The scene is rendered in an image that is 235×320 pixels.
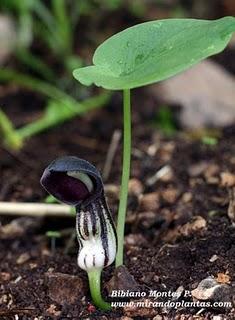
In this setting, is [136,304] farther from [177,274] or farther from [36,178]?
[36,178]

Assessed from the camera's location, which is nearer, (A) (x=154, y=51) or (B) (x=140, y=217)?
(A) (x=154, y=51)

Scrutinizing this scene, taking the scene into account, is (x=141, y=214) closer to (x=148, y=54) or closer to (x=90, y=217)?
(x=90, y=217)

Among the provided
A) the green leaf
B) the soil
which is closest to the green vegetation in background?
the green leaf

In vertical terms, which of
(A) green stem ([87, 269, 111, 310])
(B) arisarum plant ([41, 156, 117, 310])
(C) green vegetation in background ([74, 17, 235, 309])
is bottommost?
(A) green stem ([87, 269, 111, 310])

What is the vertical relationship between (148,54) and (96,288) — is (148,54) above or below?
above

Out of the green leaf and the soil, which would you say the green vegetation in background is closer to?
the green leaf

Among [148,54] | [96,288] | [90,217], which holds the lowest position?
[96,288]

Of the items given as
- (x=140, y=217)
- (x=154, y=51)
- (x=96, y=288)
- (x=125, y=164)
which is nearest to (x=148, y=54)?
(x=154, y=51)
